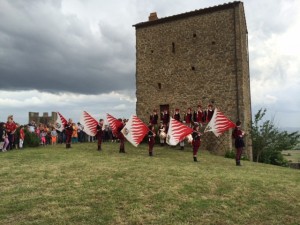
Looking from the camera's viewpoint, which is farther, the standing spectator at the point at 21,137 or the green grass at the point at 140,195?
the standing spectator at the point at 21,137

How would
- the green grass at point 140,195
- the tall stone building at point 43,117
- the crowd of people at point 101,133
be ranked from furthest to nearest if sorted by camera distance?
the tall stone building at point 43,117
the crowd of people at point 101,133
the green grass at point 140,195

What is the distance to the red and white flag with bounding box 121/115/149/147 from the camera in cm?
1532

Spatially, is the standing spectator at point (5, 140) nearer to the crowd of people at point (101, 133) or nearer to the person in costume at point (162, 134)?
the crowd of people at point (101, 133)

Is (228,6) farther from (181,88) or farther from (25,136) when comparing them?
(25,136)

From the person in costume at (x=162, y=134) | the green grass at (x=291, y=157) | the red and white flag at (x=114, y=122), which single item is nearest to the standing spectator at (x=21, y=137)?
the red and white flag at (x=114, y=122)

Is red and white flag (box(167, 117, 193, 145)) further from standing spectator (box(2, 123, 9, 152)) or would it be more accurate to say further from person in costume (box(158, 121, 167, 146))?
standing spectator (box(2, 123, 9, 152))

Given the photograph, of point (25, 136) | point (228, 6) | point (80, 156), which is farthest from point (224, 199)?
point (228, 6)

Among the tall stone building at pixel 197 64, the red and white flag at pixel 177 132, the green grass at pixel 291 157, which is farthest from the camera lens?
the green grass at pixel 291 157

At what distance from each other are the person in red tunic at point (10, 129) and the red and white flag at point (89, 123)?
3836 millimetres

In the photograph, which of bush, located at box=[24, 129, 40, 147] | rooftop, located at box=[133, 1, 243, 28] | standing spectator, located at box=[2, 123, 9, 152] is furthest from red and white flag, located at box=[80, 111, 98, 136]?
rooftop, located at box=[133, 1, 243, 28]

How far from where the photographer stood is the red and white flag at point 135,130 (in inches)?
603

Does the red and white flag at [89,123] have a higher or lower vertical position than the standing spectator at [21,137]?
higher

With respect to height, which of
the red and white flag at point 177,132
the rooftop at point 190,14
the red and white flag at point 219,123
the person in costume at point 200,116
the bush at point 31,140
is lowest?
the bush at point 31,140

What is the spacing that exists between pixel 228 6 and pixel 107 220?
19410mm
